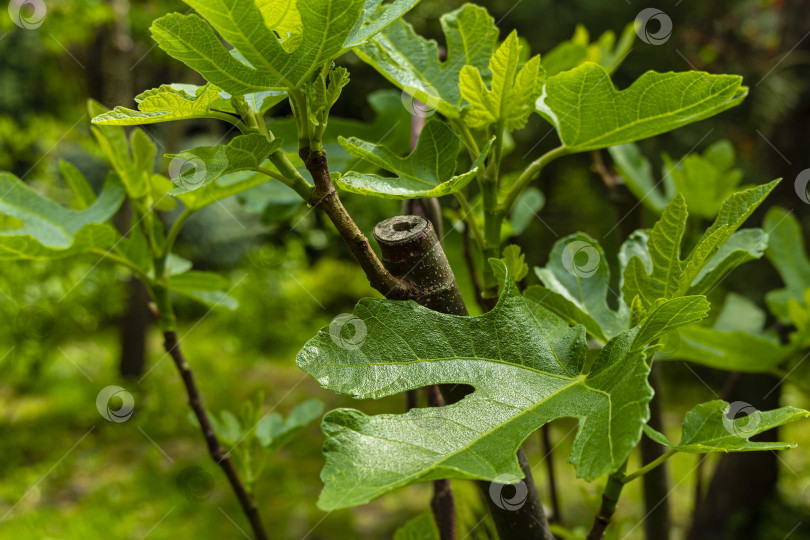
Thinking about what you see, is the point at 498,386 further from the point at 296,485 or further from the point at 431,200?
the point at 296,485

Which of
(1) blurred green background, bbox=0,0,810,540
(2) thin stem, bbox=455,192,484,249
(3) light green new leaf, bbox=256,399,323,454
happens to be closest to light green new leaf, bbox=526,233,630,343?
(2) thin stem, bbox=455,192,484,249

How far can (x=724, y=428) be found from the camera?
0.31 meters

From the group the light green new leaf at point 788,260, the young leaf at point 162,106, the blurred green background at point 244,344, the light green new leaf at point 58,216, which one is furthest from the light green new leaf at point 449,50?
the blurred green background at point 244,344

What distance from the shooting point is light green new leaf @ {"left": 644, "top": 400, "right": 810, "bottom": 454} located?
11.5 inches

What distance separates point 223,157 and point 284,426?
418 mm

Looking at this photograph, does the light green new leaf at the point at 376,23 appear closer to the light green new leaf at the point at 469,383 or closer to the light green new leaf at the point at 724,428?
the light green new leaf at the point at 469,383

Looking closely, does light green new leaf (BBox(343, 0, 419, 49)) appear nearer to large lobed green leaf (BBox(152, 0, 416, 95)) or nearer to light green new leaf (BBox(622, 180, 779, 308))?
large lobed green leaf (BBox(152, 0, 416, 95))

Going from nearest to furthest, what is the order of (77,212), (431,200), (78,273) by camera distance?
(431,200) < (77,212) < (78,273)

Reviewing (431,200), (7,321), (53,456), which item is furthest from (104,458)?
(431,200)

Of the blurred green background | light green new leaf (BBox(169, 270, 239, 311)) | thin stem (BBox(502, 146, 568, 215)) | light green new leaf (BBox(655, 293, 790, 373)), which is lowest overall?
the blurred green background

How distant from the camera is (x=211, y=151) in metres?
0.30

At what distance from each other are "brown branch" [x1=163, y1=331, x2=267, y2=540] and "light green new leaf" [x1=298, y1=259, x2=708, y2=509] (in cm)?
28

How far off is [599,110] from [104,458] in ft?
10.9

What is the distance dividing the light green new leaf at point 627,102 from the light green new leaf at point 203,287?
0.38 metres
